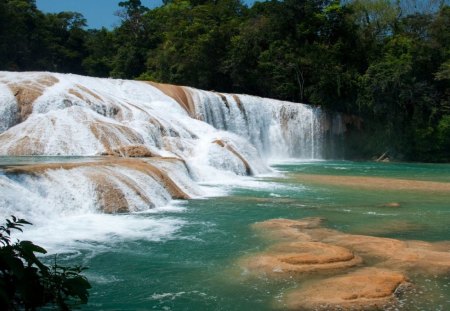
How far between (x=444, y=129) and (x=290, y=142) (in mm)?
9285

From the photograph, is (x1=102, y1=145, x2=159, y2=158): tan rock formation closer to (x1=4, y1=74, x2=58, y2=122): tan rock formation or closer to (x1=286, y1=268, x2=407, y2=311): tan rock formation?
(x1=4, y1=74, x2=58, y2=122): tan rock formation

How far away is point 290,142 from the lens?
3169cm

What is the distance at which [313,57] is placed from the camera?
1383 inches

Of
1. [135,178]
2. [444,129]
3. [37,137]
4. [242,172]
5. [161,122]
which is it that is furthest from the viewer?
[444,129]

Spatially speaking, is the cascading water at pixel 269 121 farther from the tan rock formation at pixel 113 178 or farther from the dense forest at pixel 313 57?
the tan rock formation at pixel 113 178

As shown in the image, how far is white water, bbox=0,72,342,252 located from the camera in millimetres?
9891

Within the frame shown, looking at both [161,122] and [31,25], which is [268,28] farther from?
[31,25]

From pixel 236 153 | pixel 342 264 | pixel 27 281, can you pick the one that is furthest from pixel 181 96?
pixel 27 281

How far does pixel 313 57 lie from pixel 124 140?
20423 millimetres

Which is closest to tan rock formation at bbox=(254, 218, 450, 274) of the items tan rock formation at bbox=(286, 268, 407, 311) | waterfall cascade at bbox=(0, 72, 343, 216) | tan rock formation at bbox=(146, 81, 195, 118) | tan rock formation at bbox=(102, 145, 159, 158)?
tan rock formation at bbox=(286, 268, 407, 311)

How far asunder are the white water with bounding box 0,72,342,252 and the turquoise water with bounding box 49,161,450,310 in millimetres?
531

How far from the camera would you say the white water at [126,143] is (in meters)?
9.89

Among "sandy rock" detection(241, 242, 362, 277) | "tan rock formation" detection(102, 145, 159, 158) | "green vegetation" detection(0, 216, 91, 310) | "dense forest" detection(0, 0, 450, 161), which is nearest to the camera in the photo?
"green vegetation" detection(0, 216, 91, 310)

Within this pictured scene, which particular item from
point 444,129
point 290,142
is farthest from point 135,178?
point 444,129
